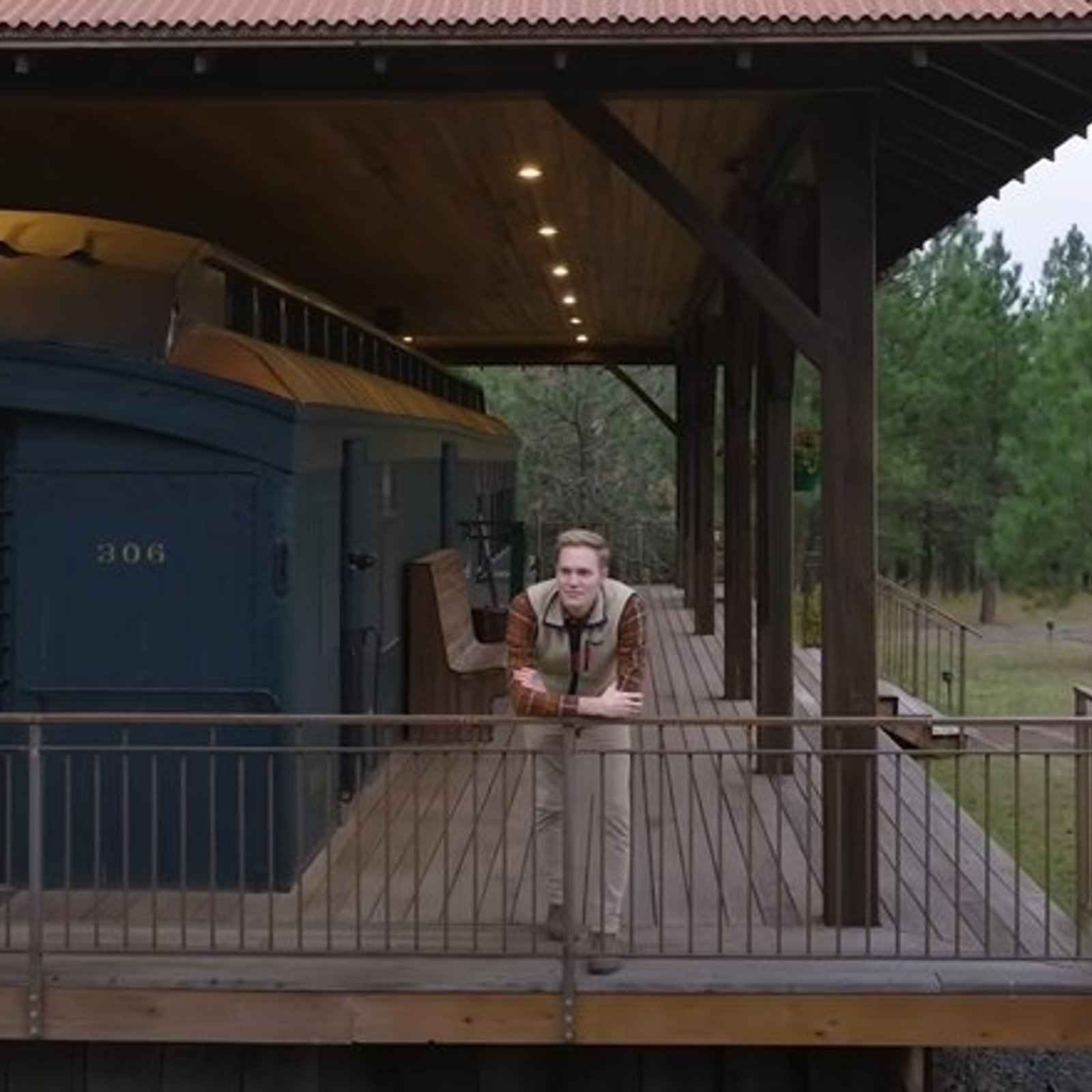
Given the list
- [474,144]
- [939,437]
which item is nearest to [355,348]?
[474,144]

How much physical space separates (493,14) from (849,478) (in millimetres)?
2361

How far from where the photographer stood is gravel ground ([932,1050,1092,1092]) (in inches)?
344

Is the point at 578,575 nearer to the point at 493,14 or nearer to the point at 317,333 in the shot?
the point at 493,14

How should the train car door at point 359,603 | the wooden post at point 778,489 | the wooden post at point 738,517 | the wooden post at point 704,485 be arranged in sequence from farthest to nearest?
the wooden post at point 704,485
the wooden post at point 738,517
the wooden post at point 778,489
the train car door at point 359,603

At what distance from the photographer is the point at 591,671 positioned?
6.06m

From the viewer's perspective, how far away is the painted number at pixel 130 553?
720cm

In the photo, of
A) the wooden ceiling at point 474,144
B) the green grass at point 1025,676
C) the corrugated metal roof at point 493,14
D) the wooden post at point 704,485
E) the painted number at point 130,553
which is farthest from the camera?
the green grass at point 1025,676

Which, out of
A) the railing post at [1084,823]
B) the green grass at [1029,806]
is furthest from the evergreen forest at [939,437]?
the railing post at [1084,823]

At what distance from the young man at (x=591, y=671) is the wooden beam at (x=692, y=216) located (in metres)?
1.44

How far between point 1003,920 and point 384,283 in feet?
39.1

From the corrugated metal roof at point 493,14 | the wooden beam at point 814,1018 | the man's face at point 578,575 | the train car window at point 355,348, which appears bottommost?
the wooden beam at point 814,1018

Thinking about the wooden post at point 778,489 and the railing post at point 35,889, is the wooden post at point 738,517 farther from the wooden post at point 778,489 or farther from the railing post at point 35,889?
the railing post at point 35,889

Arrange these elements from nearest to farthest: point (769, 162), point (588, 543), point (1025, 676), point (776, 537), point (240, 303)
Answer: point (588, 543)
point (240, 303)
point (769, 162)
point (776, 537)
point (1025, 676)

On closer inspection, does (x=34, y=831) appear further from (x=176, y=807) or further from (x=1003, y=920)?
(x=1003, y=920)
